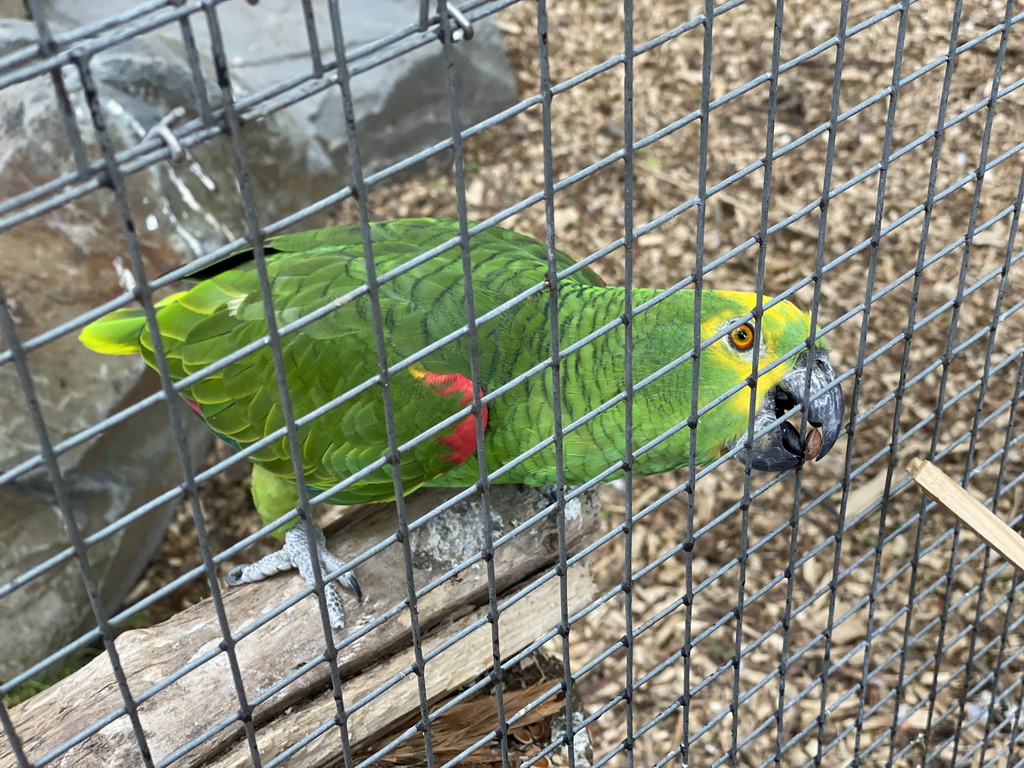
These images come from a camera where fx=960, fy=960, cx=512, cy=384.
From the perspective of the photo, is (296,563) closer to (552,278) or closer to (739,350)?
(739,350)

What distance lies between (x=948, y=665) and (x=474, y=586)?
1.55 meters

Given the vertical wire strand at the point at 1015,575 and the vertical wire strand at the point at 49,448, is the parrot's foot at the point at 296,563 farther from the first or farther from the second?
the vertical wire strand at the point at 1015,575

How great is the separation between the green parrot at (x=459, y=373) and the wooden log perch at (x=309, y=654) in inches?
3.8

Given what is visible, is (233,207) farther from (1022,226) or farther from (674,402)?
(1022,226)

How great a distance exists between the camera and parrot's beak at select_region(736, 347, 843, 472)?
5.69 ft

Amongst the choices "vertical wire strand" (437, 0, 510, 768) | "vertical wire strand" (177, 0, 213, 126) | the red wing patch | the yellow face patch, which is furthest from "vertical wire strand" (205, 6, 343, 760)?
the yellow face patch

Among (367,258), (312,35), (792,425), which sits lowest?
(792,425)

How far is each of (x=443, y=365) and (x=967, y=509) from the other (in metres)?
0.93

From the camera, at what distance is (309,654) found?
1691 mm

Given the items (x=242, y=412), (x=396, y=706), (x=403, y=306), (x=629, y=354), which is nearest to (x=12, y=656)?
(x=242, y=412)

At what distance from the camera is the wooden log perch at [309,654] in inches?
60.2

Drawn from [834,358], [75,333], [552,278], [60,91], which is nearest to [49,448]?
[60,91]

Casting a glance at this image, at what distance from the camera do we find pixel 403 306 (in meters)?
1.84

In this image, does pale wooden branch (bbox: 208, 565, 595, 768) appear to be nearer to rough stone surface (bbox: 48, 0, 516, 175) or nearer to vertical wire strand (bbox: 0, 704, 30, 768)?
vertical wire strand (bbox: 0, 704, 30, 768)
